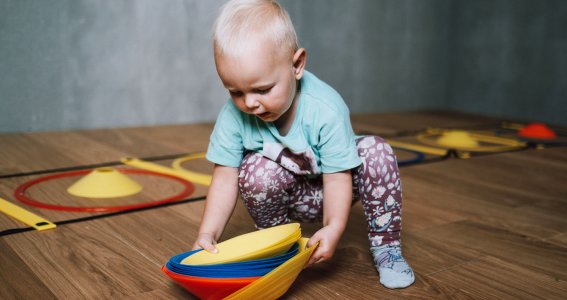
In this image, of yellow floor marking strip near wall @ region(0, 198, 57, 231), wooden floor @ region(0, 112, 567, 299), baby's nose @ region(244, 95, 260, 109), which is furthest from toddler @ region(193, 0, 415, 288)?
yellow floor marking strip near wall @ region(0, 198, 57, 231)

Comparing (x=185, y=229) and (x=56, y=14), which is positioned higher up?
(x=56, y=14)

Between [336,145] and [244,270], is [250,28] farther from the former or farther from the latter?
[244,270]

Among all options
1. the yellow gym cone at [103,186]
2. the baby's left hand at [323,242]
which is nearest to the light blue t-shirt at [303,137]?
the baby's left hand at [323,242]

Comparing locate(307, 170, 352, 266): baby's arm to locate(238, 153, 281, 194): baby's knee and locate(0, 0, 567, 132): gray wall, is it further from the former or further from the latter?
locate(0, 0, 567, 132): gray wall

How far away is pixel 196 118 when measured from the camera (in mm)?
3053

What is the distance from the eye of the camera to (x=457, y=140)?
2.62 m

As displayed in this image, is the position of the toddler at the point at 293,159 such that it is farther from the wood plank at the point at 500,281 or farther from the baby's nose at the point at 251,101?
the wood plank at the point at 500,281

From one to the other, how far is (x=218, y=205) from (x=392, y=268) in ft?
1.14

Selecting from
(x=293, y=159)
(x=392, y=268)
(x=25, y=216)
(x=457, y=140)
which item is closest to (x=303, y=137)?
(x=293, y=159)

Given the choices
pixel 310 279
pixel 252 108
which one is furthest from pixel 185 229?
pixel 252 108

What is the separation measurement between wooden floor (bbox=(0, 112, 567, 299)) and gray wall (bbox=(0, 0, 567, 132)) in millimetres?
554

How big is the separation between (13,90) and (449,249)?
2025 millimetres

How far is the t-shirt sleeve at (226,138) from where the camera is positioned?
1.12 metres

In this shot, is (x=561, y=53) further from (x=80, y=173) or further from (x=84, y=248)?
(x=84, y=248)
